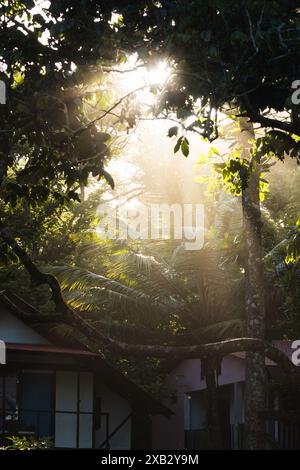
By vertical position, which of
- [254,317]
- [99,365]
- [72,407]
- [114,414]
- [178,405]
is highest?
[254,317]

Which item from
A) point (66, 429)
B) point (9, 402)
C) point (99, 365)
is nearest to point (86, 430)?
point (66, 429)

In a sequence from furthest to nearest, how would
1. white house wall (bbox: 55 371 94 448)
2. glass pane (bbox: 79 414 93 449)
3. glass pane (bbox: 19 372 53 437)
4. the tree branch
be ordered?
glass pane (bbox: 79 414 93 449) → white house wall (bbox: 55 371 94 448) → glass pane (bbox: 19 372 53 437) → the tree branch

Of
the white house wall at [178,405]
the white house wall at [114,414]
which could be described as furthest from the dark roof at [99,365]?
the white house wall at [178,405]

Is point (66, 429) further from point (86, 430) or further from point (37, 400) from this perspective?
point (37, 400)

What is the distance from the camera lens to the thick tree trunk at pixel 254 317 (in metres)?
20.4

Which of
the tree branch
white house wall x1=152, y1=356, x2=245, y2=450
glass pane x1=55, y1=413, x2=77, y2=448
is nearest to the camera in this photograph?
the tree branch

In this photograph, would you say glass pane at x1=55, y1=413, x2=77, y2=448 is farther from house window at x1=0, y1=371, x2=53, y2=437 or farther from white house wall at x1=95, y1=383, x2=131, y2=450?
white house wall at x1=95, y1=383, x2=131, y2=450

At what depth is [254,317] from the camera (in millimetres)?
21438

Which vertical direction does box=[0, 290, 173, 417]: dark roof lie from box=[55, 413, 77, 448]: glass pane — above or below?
above

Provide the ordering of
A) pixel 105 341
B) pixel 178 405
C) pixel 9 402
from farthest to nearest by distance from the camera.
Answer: pixel 178 405 < pixel 9 402 < pixel 105 341

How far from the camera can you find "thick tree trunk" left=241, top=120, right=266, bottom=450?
20.4 meters

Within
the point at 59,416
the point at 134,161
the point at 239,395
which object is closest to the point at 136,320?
the point at 59,416

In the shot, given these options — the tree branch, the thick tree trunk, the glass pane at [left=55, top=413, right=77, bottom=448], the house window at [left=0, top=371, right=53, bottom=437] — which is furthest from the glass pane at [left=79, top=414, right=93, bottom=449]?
the tree branch

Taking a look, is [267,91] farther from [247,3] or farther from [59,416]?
A: [59,416]
